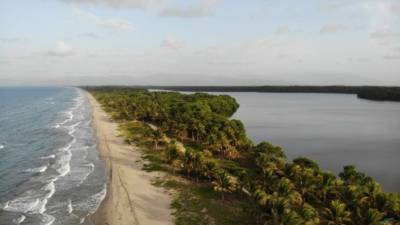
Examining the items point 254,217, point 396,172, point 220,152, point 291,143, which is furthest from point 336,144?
point 254,217

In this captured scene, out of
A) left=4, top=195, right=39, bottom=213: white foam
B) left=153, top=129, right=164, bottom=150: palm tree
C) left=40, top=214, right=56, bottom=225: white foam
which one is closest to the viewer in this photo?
left=40, top=214, right=56, bottom=225: white foam

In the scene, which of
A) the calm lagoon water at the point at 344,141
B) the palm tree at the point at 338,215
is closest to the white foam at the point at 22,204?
the palm tree at the point at 338,215

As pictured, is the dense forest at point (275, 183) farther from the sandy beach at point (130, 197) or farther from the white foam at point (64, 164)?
the white foam at point (64, 164)

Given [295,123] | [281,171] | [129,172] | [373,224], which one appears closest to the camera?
[373,224]

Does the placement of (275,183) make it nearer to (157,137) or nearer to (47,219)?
(47,219)

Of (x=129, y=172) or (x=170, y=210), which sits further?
(x=129, y=172)

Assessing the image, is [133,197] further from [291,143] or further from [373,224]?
[291,143]

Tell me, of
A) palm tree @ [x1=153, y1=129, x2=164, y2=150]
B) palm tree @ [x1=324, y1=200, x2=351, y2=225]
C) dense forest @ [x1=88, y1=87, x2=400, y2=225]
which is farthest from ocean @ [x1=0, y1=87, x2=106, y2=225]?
palm tree @ [x1=324, y1=200, x2=351, y2=225]

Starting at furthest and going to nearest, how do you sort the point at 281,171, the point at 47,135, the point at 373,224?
the point at 47,135
the point at 281,171
the point at 373,224

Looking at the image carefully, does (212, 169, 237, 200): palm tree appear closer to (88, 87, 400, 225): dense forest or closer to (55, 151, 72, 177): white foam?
(88, 87, 400, 225): dense forest
